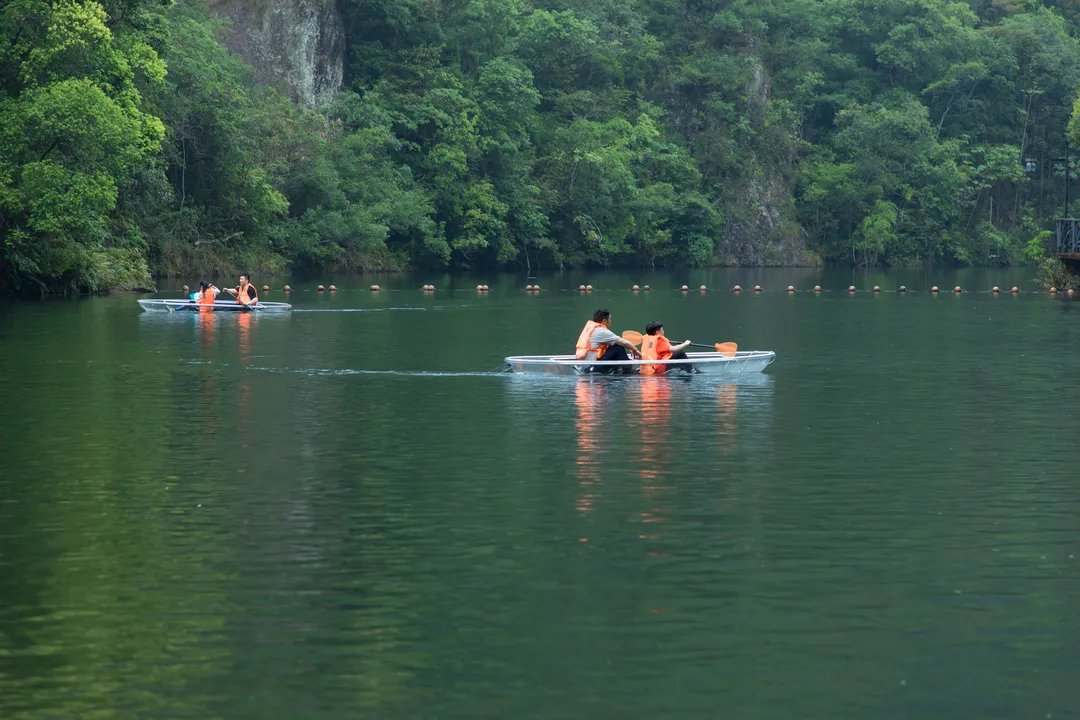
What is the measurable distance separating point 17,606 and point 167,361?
78.5 ft

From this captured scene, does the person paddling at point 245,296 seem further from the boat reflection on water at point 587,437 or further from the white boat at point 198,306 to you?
the boat reflection on water at point 587,437

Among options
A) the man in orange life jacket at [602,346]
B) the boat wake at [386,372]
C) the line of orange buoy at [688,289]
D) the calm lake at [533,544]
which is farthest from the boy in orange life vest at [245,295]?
the man in orange life jacket at [602,346]

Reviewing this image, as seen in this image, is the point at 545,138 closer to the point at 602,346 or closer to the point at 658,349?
the point at 658,349

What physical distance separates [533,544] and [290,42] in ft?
283

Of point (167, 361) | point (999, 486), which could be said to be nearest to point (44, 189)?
point (167, 361)

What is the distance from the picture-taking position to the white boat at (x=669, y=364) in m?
35.2

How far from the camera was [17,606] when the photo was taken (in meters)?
14.7

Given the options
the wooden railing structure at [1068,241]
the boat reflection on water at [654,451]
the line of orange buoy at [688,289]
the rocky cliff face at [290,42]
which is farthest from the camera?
the rocky cliff face at [290,42]

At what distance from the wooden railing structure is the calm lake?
37305 millimetres

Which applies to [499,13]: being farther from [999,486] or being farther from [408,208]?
[999,486]

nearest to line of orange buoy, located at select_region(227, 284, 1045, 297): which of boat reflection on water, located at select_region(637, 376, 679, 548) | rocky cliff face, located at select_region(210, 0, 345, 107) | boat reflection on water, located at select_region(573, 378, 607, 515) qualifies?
rocky cliff face, located at select_region(210, 0, 345, 107)

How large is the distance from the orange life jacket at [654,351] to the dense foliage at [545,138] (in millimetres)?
26881

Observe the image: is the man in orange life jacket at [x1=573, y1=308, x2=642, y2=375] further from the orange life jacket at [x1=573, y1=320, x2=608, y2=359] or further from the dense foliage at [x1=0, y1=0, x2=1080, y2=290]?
the dense foliage at [x1=0, y1=0, x2=1080, y2=290]

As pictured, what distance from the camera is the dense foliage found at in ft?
196
